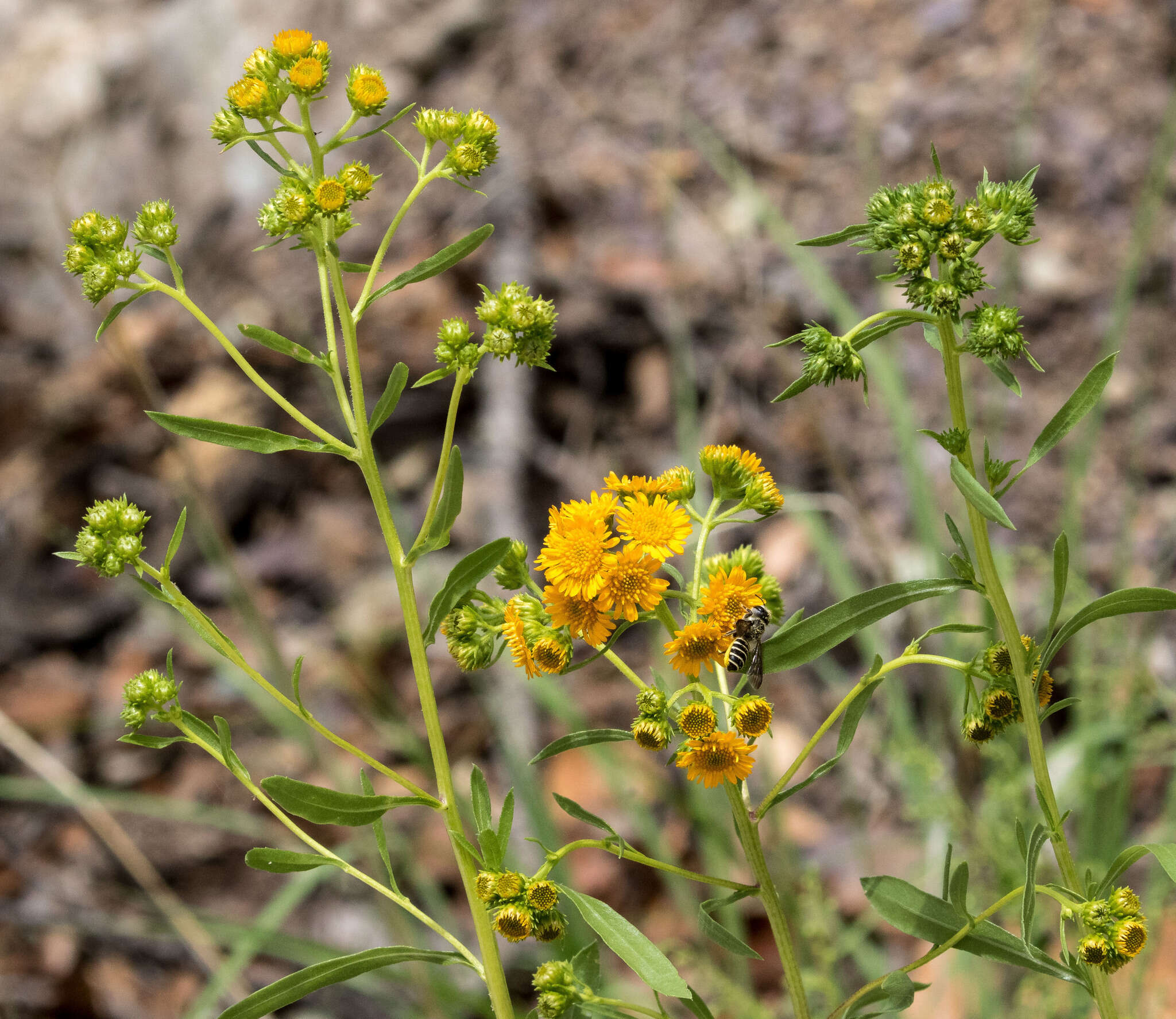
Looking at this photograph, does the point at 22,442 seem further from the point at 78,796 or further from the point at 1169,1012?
the point at 1169,1012

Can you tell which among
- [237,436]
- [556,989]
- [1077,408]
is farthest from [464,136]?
[556,989]

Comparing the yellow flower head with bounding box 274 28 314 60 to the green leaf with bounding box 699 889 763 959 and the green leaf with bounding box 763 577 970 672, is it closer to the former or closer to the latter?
the green leaf with bounding box 763 577 970 672

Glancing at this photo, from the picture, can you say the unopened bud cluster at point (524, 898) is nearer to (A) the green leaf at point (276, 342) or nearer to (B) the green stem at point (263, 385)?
(B) the green stem at point (263, 385)

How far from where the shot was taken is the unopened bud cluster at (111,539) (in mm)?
1228

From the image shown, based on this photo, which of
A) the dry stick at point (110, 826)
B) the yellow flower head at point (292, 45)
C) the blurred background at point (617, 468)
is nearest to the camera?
the yellow flower head at point (292, 45)

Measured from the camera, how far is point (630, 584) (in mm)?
1095

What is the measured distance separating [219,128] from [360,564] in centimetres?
310

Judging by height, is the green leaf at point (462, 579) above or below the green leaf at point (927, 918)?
above

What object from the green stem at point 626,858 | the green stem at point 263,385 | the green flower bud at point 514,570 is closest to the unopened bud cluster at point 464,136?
the green stem at point 263,385

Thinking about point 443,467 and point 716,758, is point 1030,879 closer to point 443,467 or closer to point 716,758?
point 716,758

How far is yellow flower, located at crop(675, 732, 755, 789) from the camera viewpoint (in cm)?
109

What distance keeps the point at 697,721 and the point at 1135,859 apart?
0.51 metres

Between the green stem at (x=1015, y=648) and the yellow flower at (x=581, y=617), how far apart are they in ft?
1.31

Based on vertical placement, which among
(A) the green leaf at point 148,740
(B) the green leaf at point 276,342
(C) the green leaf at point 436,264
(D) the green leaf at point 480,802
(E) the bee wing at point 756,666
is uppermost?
(C) the green leaf at point 436,264
